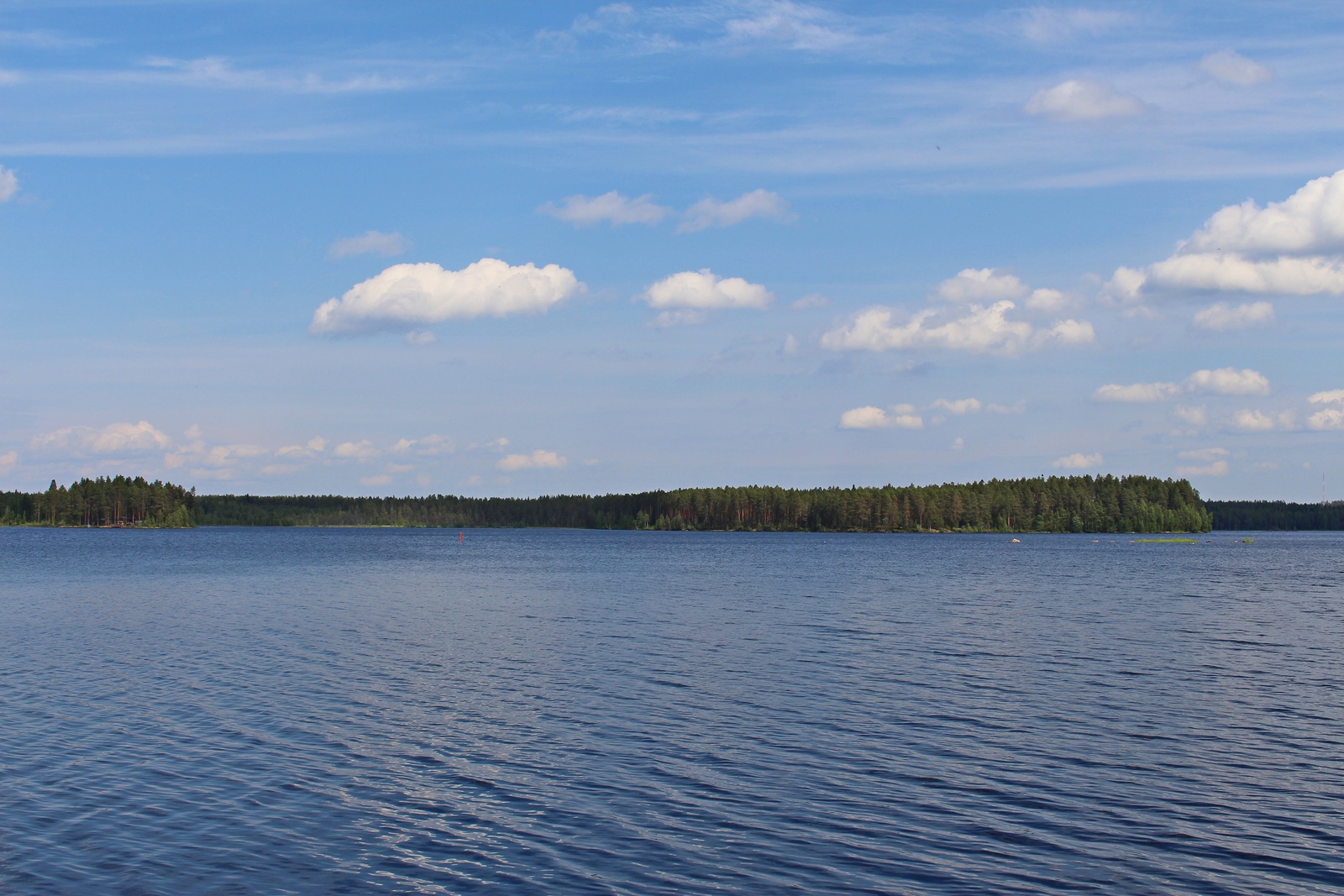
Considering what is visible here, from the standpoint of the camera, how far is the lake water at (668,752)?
18875mm

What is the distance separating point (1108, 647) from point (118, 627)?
4922 centimetres

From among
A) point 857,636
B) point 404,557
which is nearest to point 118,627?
point 857,636

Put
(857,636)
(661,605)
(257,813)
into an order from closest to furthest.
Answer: (257,813), (857,636), (661,605)

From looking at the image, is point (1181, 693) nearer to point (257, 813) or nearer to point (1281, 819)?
point (1281, 819)

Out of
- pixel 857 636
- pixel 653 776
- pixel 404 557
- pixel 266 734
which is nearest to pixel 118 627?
pixel 266 734

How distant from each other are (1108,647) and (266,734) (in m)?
36.9

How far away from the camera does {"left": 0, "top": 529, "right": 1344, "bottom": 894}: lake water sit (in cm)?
1888

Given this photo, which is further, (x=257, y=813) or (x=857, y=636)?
(x=857, y=636)

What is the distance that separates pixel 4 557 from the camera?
432ft

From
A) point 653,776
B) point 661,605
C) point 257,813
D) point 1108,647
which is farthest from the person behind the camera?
point 661,605

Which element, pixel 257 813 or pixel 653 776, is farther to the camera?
pixel 653 776

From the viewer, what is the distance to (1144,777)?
2511 cm

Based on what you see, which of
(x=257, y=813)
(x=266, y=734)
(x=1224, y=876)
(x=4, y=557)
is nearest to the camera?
(x=1224, y=876)

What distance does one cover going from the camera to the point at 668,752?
89.4 feet
